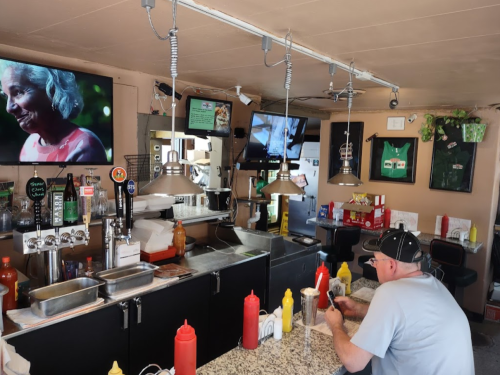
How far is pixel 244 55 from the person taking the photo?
2.54m

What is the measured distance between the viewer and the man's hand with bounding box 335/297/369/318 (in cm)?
223

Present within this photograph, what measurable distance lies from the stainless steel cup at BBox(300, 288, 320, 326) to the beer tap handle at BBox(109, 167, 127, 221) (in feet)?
4.81

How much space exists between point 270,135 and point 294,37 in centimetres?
215

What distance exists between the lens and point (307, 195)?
7.91 meters

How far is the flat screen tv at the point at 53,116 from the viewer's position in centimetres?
244

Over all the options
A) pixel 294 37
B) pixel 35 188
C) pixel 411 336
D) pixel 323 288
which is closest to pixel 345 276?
pixel 323 288

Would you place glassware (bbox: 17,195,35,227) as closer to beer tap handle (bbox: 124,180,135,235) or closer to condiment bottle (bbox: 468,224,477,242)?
beer tap handle (bbox: 124,180,135,235)

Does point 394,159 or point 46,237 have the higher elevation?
point 394,159

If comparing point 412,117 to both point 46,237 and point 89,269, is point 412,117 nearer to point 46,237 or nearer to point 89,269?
point 89,269

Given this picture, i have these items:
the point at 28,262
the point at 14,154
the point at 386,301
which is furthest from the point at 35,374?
the point at 386,301

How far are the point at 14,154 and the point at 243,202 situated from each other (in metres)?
2.49

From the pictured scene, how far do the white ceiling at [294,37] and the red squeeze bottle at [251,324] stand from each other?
1.35 m

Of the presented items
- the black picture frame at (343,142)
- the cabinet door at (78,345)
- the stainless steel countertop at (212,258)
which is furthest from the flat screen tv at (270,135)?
the cabinet door at (78,345)

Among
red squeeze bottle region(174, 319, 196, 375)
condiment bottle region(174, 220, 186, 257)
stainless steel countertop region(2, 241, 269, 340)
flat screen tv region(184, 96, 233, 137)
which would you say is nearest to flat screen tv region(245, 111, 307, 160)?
flat screen tv region(184, 96, 233, 137)
